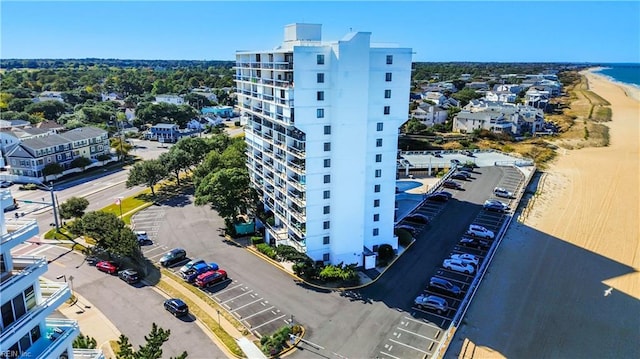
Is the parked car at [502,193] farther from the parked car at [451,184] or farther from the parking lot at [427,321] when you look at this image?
the parking lot at [427,321]

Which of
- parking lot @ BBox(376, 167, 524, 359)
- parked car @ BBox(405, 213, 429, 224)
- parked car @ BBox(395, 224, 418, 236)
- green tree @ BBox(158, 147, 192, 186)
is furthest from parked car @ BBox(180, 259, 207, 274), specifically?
parked car @ BBox(405, 213, 429, 224)

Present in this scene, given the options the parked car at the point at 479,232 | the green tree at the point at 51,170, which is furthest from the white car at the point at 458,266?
the green tree at the point at 51,170

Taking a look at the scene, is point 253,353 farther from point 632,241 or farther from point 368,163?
point 632,241

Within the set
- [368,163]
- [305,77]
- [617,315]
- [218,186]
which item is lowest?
[617,315]

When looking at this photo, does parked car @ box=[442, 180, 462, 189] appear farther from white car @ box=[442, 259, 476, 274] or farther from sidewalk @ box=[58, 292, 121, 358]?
sidewalk @ box=[58, 292, 121, 358]

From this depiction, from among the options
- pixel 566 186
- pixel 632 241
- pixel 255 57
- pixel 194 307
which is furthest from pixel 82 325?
pixel 566 186

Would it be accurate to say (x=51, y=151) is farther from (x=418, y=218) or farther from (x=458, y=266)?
(x=458, y=266)

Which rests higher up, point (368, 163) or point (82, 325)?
point (368, 163)

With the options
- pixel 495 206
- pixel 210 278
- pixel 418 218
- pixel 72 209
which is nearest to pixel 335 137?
pixel 210 278
